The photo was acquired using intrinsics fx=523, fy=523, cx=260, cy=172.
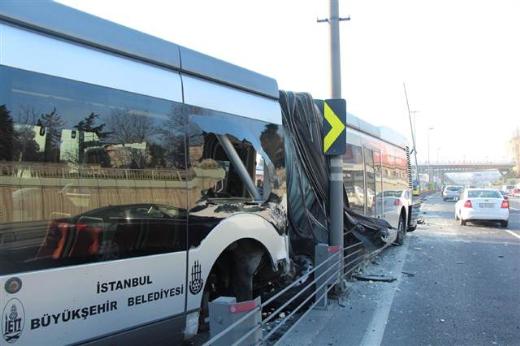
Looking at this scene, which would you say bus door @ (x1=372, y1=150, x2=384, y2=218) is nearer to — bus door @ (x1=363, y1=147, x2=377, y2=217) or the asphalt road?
bus door @ (x1=363, y1=147, x2=377, y2=217)

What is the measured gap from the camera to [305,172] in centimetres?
712

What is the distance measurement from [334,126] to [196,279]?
12.6ft

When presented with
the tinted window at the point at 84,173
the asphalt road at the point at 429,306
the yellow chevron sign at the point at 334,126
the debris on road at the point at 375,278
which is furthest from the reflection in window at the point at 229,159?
the debris on road at the point at 375,278

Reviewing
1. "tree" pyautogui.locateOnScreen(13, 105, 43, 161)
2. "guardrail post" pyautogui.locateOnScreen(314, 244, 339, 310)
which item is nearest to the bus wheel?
"guardrail post" pyautogui.locateOnScreen(314, 244, 339, 310)

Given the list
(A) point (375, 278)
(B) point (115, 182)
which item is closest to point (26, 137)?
(B) point (115, 182)

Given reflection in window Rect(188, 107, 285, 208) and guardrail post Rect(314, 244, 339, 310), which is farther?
guardrail post Rect(314, 244, 339, 310)

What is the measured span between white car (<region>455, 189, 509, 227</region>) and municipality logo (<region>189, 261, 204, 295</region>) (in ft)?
57.3

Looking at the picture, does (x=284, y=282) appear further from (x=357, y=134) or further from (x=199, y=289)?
(x=357, y=134)

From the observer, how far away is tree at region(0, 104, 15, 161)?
288 centimetres

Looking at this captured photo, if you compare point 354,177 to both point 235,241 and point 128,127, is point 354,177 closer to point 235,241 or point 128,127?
point 235,241

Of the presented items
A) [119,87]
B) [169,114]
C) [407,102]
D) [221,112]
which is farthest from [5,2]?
[407,102]

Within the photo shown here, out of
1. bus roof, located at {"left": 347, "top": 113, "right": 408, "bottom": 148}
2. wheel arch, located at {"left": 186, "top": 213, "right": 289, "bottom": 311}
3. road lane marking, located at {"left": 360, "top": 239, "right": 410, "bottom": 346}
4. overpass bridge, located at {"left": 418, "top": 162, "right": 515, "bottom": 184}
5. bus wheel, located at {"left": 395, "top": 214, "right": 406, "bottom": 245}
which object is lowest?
road lane marking, located at {"left": 360, "top": 239, "right": 410, "bottom": 346}

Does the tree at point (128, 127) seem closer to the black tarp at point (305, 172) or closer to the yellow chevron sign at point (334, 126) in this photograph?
the black tarp at point (305, 172)

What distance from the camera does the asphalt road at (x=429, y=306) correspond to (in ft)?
18.9
